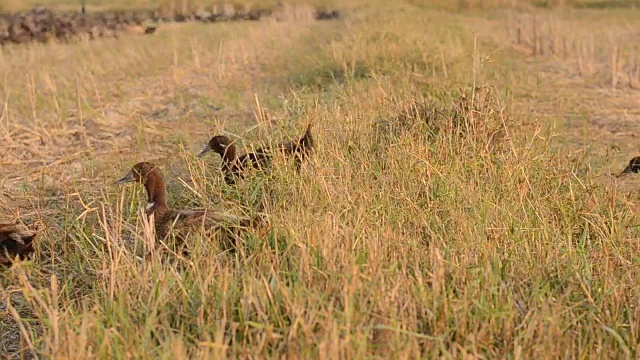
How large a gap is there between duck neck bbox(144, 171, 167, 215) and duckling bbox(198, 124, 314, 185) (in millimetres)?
513

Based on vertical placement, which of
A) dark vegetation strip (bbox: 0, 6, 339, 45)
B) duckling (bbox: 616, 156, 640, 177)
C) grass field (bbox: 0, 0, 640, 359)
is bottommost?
duckling (bbox: 616, 156, 640, 177)

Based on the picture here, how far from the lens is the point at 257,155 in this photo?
5.07 m

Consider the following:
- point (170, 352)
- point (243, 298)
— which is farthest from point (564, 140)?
point (170, 352)

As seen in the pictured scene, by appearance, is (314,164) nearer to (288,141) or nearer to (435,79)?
(288,141)

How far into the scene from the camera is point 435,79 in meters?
8.19

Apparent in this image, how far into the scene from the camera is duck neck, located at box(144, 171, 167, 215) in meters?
4.27

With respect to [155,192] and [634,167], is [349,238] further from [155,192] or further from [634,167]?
[634,167]

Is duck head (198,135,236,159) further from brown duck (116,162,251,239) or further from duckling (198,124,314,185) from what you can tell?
brown duck (116,162,251,239)

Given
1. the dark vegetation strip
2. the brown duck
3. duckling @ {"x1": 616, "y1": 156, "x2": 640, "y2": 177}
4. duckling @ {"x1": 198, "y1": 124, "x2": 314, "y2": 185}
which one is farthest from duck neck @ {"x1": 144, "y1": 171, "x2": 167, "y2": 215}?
the dark vegetation strip

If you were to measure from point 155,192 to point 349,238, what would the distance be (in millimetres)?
1485

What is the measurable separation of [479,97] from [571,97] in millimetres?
4947

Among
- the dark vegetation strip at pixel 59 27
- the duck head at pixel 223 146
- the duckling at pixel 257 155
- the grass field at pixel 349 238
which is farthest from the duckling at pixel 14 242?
the dark vegetation strip at pixel 59 27

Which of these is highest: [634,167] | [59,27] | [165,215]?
[59,27]

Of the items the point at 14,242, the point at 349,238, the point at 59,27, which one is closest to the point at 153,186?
the point at 14,242
